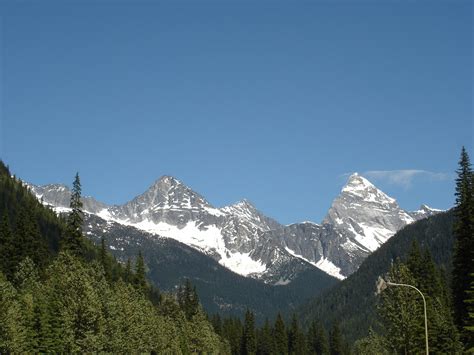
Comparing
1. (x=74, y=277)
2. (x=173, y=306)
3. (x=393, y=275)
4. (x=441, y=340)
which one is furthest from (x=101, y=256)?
(x=441, y=340)

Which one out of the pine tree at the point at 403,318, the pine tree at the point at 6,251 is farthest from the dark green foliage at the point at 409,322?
the pine tree at the point at 6,251

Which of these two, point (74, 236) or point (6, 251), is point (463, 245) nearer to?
point (74, 236)

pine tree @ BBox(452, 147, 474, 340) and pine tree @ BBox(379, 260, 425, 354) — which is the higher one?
pine tree @ BBox(452, 147, 474, 340)

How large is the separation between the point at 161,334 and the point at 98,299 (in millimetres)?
44527

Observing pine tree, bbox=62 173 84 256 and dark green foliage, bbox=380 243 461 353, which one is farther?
pine tree, bbox=62 173 84 256

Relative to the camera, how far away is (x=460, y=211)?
86.9m

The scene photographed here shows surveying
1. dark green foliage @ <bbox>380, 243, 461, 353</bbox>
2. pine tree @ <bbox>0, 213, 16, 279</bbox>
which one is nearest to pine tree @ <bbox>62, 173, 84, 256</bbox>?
pine tree @ <bbox>0, 213, 16, 279</bbox>

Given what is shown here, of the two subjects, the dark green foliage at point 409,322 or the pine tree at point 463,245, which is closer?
the dark green foliage at point 409,322

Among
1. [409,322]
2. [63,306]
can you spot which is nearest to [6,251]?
[63,306]

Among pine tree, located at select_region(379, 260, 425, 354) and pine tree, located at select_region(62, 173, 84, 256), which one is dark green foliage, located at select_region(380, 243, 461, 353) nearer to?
pine tree, located at select_region(379, 260, 425, 354)

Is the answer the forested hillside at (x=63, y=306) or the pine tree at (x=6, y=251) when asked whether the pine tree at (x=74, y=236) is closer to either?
the forested hillside at (x=63, y=306)

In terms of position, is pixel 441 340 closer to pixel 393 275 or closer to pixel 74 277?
pixel 393 275

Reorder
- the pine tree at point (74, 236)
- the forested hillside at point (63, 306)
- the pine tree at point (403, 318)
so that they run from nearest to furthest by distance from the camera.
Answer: the pine tree at point (403, 318), the forested hillside at point (63, 306), the pine tree at point (74, 236)

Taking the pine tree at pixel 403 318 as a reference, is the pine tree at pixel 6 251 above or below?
above
